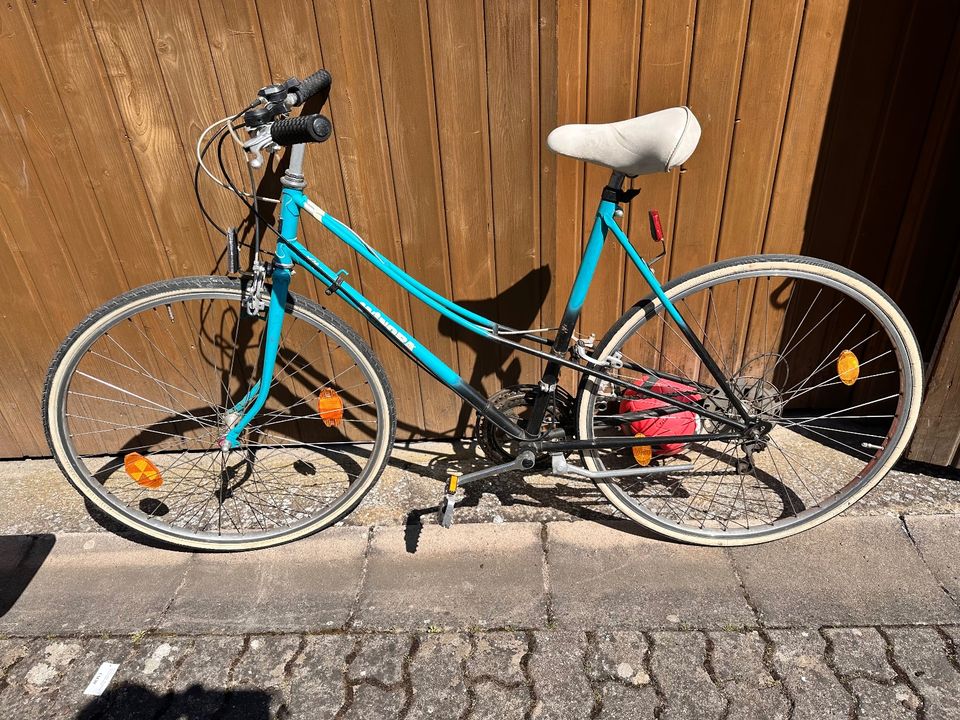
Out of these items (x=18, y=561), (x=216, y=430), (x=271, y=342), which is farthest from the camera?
(x=216, y=430)

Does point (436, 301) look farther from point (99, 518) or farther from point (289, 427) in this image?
point (99, 518)

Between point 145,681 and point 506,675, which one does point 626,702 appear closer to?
point 506,675

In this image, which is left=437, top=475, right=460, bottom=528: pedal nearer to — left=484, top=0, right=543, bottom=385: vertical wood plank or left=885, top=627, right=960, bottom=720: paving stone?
left=484, top=0, right=543, bottom=385: vertical wood plank

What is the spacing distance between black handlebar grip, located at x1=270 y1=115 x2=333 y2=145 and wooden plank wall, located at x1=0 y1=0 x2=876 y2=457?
1.79ft

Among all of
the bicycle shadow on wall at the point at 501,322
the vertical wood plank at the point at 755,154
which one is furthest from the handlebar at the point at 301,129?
the vertical wood plank at the point at 755,154

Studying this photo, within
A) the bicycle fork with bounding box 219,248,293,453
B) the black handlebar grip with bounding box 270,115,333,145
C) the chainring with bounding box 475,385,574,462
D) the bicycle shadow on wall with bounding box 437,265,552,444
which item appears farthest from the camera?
the bicycle shadow on wall with bounding box 437,265,552,444

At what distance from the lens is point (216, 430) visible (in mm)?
3033

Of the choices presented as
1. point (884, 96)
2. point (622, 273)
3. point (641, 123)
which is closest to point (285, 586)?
point (622, 273)

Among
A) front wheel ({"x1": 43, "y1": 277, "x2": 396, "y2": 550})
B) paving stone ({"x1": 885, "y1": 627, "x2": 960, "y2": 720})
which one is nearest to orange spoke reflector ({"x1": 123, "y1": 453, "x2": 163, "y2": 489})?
front wheel ({"x1": 43, "y1": 277, "x2": 396, "y2": 550})

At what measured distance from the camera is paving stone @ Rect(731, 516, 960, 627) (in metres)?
2.18

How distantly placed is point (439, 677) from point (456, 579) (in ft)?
1.28

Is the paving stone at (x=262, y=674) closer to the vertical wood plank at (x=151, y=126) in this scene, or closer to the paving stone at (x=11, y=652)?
the paving stone at (x=11, y=652)

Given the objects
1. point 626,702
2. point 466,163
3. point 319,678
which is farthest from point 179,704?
point 466,163

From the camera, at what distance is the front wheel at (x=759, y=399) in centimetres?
219
